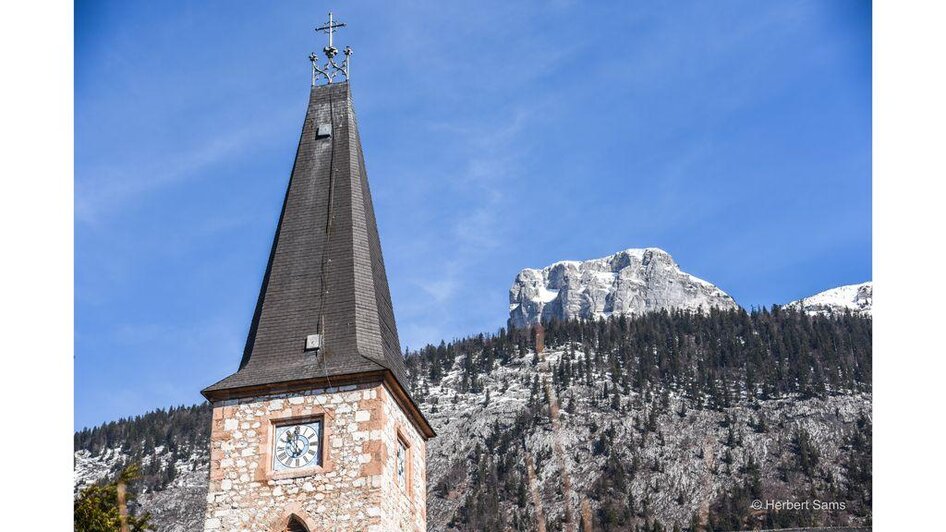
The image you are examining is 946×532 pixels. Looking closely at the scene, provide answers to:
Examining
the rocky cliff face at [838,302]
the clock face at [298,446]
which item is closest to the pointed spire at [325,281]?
the clock face at [298,446]

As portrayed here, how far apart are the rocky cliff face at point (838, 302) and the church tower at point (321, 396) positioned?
96.4m

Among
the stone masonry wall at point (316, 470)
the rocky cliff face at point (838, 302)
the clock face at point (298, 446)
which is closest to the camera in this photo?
the stone masonry wall at point (316, 470)

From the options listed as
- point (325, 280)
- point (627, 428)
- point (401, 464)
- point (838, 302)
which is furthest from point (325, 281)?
point (838, 302)

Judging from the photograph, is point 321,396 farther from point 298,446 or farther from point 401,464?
point 401,464

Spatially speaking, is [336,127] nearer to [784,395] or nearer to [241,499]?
[241,499]

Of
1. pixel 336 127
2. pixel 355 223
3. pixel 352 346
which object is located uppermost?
pixel 336 127

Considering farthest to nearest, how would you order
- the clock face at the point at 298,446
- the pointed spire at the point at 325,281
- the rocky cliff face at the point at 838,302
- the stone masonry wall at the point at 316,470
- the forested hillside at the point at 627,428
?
the rocky cliff face at the point at 838,302 < the forested hillside at the point at 627,428 < the pointed spire at the point at 325,281 < the clock face at the point at 298,446 < the stone masonry wall at the point at 316,470

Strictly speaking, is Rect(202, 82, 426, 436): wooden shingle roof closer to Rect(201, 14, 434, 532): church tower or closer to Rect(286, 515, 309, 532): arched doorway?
Rect(201, 14, 434, 532): church tower

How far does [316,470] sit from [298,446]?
0.57m

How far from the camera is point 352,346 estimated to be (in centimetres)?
2186

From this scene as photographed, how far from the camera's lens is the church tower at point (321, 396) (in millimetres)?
20500

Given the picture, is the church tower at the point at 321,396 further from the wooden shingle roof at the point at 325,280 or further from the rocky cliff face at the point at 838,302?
the rocky cliff face at the point at 838,302

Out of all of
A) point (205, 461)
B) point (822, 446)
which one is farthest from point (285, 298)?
point (822, 446)

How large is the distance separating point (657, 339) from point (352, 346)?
117436 millimetres
